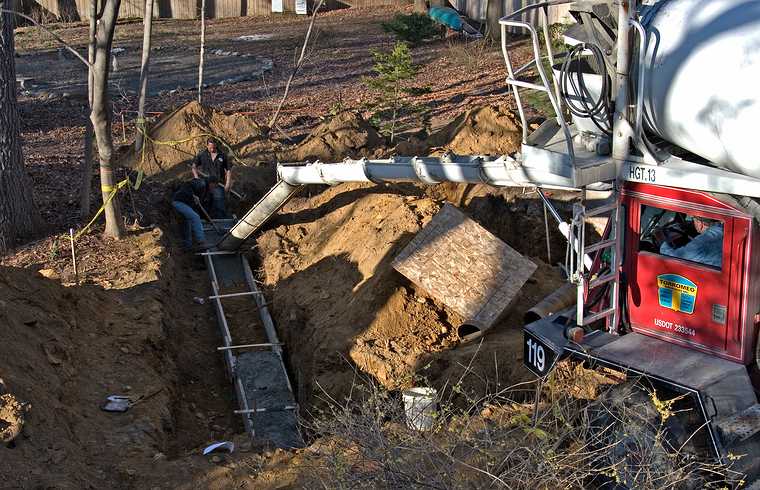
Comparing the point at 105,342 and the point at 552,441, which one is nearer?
the point at 552,441

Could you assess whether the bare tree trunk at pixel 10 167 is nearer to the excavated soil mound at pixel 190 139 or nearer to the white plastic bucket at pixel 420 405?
the excavated soil mound at pixel 190 139

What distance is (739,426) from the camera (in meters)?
6.74

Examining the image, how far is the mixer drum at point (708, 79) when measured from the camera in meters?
6.57

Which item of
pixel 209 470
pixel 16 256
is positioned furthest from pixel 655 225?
pixel 16 256

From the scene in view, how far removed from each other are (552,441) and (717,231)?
2107mm

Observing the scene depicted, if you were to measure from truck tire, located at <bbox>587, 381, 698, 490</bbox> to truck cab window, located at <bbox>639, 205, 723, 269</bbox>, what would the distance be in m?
1.15

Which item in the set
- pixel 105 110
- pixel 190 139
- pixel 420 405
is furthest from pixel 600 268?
pixel 190 139

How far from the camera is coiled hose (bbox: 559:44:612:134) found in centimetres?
788

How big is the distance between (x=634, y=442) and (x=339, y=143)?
11.8 metres

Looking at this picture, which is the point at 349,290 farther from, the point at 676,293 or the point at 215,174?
the point at 676,293

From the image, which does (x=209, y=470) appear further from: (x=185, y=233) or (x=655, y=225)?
(x=185, y=233)

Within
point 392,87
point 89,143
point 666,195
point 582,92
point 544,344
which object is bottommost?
point 544,344

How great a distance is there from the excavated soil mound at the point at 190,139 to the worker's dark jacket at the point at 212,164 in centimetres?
220

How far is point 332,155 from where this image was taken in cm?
1786
